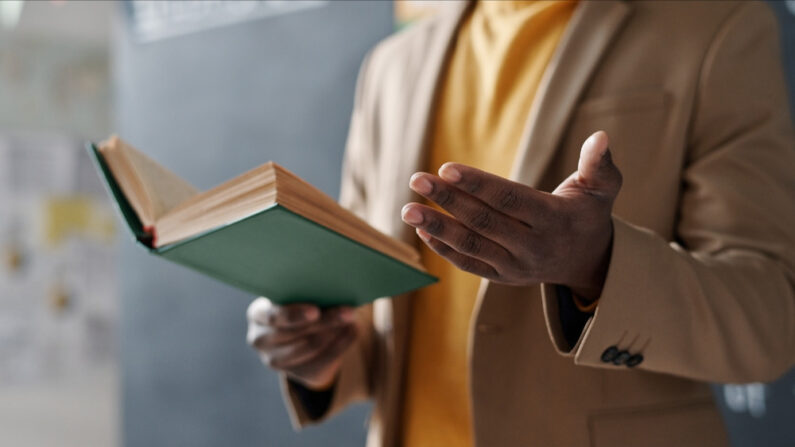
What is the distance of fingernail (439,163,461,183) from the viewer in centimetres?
54

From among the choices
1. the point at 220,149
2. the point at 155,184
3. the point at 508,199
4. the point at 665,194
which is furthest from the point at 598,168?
the point at 220,149

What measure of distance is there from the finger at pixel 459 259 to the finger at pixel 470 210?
0.04 meters

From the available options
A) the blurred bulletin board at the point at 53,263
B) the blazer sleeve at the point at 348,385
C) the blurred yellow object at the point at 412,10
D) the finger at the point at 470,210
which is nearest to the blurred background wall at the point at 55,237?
the blurred bulletin board at the point at 53,263

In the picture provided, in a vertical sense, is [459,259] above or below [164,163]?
above

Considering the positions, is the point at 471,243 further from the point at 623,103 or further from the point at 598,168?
the point at 623,103

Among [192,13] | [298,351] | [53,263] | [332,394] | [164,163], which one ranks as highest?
[192,13]

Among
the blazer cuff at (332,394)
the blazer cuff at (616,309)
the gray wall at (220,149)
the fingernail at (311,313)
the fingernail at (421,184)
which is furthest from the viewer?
the gray wall at (220,149)

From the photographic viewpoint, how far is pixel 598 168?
1.90 ft

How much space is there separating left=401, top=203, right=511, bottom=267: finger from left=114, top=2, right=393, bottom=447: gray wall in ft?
4.43

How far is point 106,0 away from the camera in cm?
325

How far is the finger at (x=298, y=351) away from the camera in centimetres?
102

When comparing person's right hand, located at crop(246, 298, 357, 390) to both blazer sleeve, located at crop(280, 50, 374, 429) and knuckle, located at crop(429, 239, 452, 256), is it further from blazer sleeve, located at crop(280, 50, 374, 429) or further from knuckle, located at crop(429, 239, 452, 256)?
knuckle, located at crop(429, 239, 452, 256)

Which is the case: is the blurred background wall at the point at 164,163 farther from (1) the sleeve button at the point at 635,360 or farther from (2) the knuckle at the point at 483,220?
(2) the knuckle at the point at 483,220

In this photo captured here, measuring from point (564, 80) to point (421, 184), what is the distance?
43 cm
